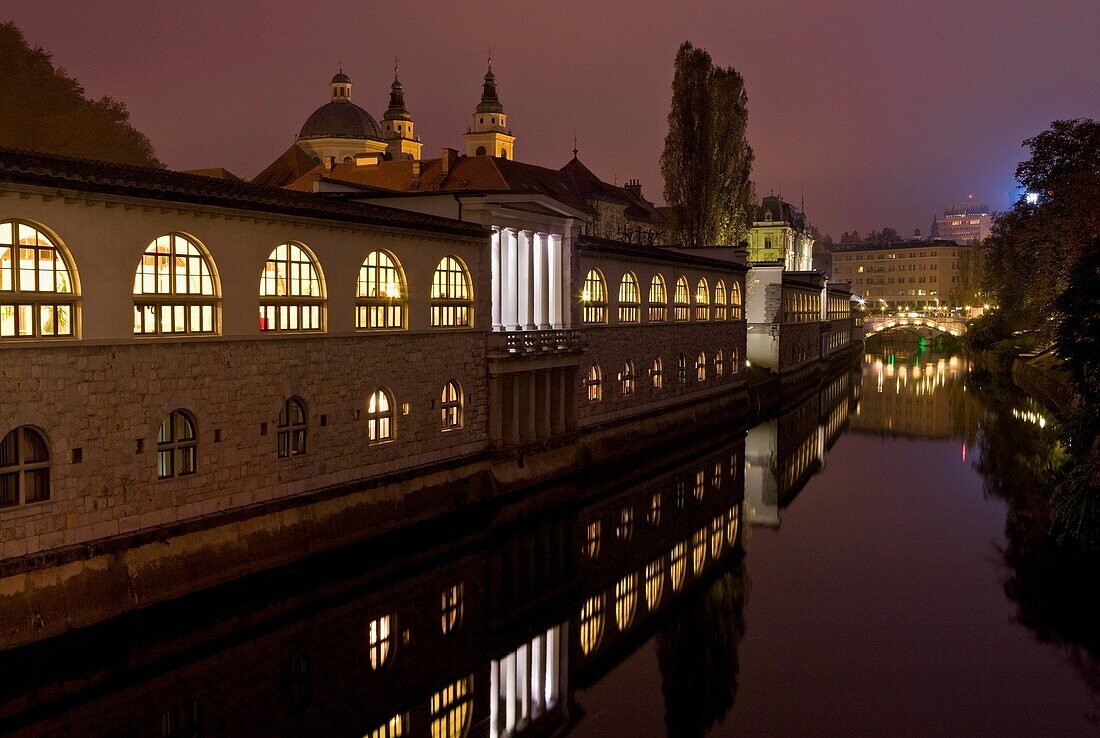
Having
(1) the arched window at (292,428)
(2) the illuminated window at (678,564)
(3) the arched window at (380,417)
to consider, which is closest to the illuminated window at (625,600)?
(2) the illuminated window at (678,564)

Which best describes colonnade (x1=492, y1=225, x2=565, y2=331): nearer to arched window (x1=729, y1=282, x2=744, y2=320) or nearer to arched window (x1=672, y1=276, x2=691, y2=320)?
arched window (x1=672, y1=276, x2=691, y2=320)

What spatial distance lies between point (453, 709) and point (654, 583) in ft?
26.9

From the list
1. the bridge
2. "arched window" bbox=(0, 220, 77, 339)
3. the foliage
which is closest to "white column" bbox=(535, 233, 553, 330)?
"arched window" bbox=(0, 220, 77, 339)

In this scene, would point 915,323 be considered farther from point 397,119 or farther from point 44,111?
point 44,111

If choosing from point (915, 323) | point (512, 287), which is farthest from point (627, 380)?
point (915, 323)

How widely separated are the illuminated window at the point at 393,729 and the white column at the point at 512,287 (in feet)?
54.2

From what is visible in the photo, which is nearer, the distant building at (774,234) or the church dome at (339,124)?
the church dome at (339,124)

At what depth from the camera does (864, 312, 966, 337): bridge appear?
125125mm

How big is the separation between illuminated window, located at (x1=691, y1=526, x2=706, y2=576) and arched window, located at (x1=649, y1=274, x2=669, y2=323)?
15.3 m

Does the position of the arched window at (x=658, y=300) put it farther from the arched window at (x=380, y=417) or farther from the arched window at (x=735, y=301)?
the arched window at (x=380, y=417)

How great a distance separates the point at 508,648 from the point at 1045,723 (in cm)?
904

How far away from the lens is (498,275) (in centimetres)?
3066

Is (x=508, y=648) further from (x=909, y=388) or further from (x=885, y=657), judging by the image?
(x=909, y=388)

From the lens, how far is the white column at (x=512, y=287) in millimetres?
31250
